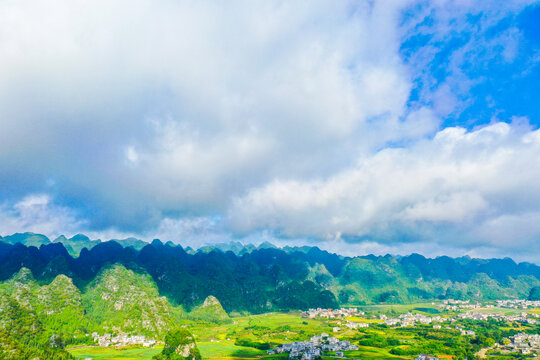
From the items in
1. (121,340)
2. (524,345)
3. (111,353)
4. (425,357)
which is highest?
(121,340)

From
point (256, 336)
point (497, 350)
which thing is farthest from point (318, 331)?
point (497, 350)

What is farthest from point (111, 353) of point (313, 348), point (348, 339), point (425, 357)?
point (425, 357)

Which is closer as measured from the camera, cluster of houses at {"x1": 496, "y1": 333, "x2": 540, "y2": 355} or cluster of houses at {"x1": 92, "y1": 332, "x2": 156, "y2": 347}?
cluster of houses at {"x1": 496, "y1": 333, "x2": 540, "y2": 355}

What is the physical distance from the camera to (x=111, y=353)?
126m

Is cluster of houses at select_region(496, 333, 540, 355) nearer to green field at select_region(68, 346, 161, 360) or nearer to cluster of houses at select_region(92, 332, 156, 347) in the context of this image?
green field at select_region(68, 346, 161, 360)

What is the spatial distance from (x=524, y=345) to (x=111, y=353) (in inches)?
7197

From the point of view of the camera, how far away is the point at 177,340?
360 ft

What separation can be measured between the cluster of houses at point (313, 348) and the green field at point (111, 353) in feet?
168

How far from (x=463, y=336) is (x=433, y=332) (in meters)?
14.9

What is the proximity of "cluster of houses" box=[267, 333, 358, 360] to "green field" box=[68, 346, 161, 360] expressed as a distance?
5110 cm

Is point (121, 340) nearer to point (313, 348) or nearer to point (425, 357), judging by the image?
point (313, 348)

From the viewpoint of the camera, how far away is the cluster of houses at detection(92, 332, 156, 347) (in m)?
141

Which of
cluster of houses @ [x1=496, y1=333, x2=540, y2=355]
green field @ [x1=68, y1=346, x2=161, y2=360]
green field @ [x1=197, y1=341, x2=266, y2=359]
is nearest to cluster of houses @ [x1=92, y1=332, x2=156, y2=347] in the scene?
green field @ [x1=68, y1=346, x2=161, y2=360]

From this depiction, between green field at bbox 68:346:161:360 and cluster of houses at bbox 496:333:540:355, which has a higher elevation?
green field at bbox 68:346:161:360
